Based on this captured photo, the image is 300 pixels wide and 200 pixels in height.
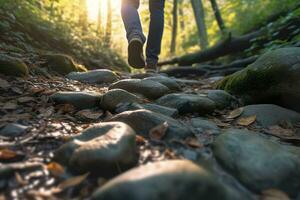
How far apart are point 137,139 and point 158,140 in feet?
0.40

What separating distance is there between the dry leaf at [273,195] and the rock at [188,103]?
47.2 inches

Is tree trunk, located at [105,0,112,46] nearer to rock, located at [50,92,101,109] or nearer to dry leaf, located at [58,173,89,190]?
rock, located at [50,92,101,109]

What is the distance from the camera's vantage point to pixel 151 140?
75.4 inches

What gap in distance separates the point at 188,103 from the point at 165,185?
1.53 metres

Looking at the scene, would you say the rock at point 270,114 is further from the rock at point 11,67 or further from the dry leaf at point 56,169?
the rock at point 11,67

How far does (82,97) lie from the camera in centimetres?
270

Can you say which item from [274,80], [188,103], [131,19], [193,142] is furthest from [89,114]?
[131,19]

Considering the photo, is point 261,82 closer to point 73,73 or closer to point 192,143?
point 192,143

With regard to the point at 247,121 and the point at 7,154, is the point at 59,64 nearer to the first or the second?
the point at 247,121

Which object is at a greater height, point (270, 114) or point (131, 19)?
point (131, 19)

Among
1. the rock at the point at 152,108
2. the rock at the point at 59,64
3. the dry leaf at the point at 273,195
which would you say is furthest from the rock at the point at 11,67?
the dry leaf at the point at 273,195

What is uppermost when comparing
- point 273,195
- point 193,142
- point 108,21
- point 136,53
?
point 108,21

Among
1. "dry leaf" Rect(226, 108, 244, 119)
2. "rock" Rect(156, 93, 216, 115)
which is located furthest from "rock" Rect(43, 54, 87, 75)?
"dry leaf" Rect(226, 108, 244, 119)

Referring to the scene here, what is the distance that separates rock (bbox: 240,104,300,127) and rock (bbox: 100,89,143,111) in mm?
935
